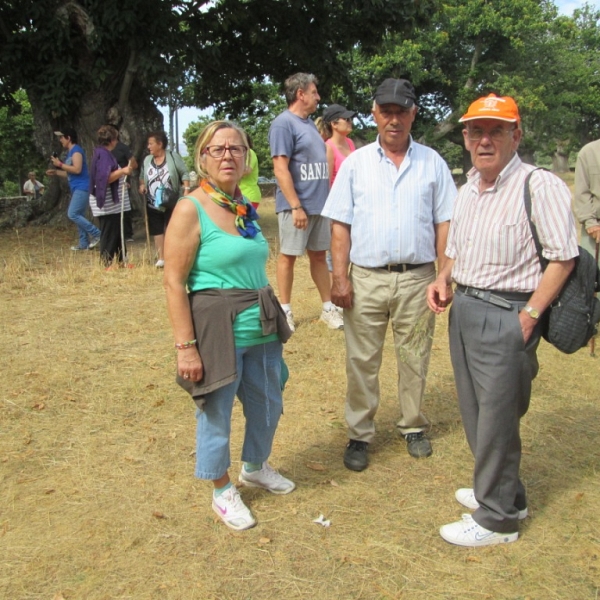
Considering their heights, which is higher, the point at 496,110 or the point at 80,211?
the point at 496,110

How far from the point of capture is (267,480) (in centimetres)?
353

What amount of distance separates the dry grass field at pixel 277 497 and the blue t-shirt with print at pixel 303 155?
1298mm

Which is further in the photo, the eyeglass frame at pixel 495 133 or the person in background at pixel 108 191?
the person in background at pixel 108 191

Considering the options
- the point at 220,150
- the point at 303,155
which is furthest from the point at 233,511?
the point at 303,155

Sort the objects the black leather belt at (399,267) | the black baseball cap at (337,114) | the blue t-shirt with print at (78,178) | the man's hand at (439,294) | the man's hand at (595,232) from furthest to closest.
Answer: the blue t-shirt with print at (78,178), the black baseball cap at (337,114), the man's hand at (595,232), the black leather belt at (399,267), the man's hand at (439,294)

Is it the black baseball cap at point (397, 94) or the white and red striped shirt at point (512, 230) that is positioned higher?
the black baseball cap at point (397, 94)

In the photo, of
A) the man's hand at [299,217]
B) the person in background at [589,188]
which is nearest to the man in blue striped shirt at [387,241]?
the man's hand at [299,217]

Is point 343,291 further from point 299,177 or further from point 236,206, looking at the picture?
point 299,177

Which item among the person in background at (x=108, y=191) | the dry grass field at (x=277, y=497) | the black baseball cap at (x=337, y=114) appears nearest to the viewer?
the dry grass field at (x=277, y=497)

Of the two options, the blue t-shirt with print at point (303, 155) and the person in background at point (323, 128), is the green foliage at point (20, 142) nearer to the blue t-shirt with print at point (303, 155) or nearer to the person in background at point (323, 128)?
the person in background at point (323, 128)

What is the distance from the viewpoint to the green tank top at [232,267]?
9.56ft

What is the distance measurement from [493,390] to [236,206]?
1.41 m

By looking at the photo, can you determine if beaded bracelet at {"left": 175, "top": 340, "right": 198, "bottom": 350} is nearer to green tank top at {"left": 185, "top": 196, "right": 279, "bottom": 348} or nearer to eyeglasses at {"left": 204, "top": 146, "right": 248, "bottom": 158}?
green tank top at {"left": 185, "top": 196, "right": 279, "bottom": 348}

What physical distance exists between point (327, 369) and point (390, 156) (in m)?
2.24
